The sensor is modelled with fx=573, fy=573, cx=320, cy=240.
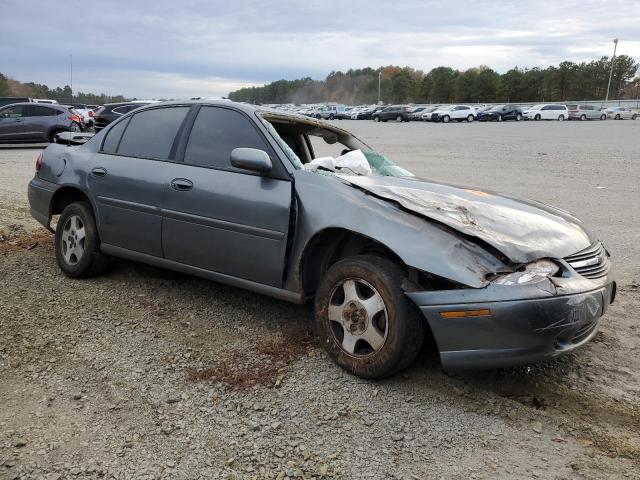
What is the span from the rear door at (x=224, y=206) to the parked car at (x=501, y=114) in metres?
52.4

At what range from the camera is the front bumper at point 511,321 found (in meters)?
2.89

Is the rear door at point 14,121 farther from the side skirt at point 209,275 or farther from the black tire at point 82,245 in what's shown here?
the side skirt at point 209,275

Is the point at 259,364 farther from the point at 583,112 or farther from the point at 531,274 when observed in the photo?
the point at 583,112

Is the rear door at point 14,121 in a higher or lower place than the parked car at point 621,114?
lower

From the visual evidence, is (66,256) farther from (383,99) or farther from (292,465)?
(383,99)

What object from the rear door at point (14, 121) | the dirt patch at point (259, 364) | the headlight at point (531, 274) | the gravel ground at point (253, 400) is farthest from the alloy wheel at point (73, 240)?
the rear door at point (14, 121)

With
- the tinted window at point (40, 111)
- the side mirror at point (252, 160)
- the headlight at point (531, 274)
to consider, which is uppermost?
the tinted window at point (40, 111)

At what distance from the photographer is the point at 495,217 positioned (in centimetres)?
341

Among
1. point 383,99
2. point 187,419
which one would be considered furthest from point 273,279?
point 383,99

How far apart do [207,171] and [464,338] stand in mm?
2206

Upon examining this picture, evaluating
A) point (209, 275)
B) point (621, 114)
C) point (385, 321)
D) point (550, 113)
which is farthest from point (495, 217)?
point (621, 114)

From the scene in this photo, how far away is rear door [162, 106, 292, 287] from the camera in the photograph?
148 inches

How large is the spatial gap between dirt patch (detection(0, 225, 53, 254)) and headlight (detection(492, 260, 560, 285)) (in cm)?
509

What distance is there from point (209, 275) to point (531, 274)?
223cm
